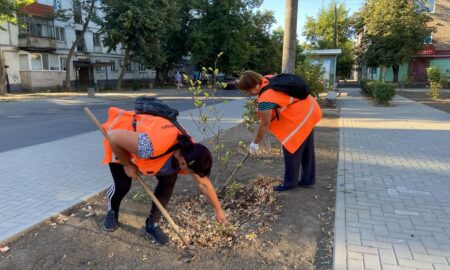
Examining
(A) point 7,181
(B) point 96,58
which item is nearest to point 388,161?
(A) point 7,181

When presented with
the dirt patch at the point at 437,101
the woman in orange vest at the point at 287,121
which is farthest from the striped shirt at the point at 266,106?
the dirt patch at the point at 437,101

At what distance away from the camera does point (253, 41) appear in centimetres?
4388

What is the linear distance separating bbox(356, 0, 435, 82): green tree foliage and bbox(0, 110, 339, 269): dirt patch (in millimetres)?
29325

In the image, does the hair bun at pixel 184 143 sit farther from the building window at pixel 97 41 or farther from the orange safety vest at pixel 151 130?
the building window at pixel 97 41

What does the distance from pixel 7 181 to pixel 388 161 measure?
237 inches

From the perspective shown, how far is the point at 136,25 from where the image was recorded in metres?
25.4

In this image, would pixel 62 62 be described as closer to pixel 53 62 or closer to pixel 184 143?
pixel 53 62

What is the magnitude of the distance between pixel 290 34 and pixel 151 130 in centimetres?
677

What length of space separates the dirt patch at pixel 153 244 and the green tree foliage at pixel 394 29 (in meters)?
29.3

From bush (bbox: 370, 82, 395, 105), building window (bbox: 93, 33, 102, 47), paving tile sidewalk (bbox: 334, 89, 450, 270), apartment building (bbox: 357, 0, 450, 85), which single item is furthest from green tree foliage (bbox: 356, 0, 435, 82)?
building window (bbox: 93, 33, 102, 47)

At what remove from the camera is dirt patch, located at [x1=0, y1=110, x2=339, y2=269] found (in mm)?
2959

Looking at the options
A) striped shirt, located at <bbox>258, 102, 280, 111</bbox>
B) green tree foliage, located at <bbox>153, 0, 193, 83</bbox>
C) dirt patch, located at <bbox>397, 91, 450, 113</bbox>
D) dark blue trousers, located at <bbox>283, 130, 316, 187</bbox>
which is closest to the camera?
striped shirt, located at <bbox>258, 102, 280, 111</bbox>

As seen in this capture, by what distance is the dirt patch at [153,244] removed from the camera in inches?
116

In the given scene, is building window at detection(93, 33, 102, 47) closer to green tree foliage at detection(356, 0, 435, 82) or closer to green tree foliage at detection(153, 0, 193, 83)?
green tree foliage at detection(153, 0, 193, 83)
